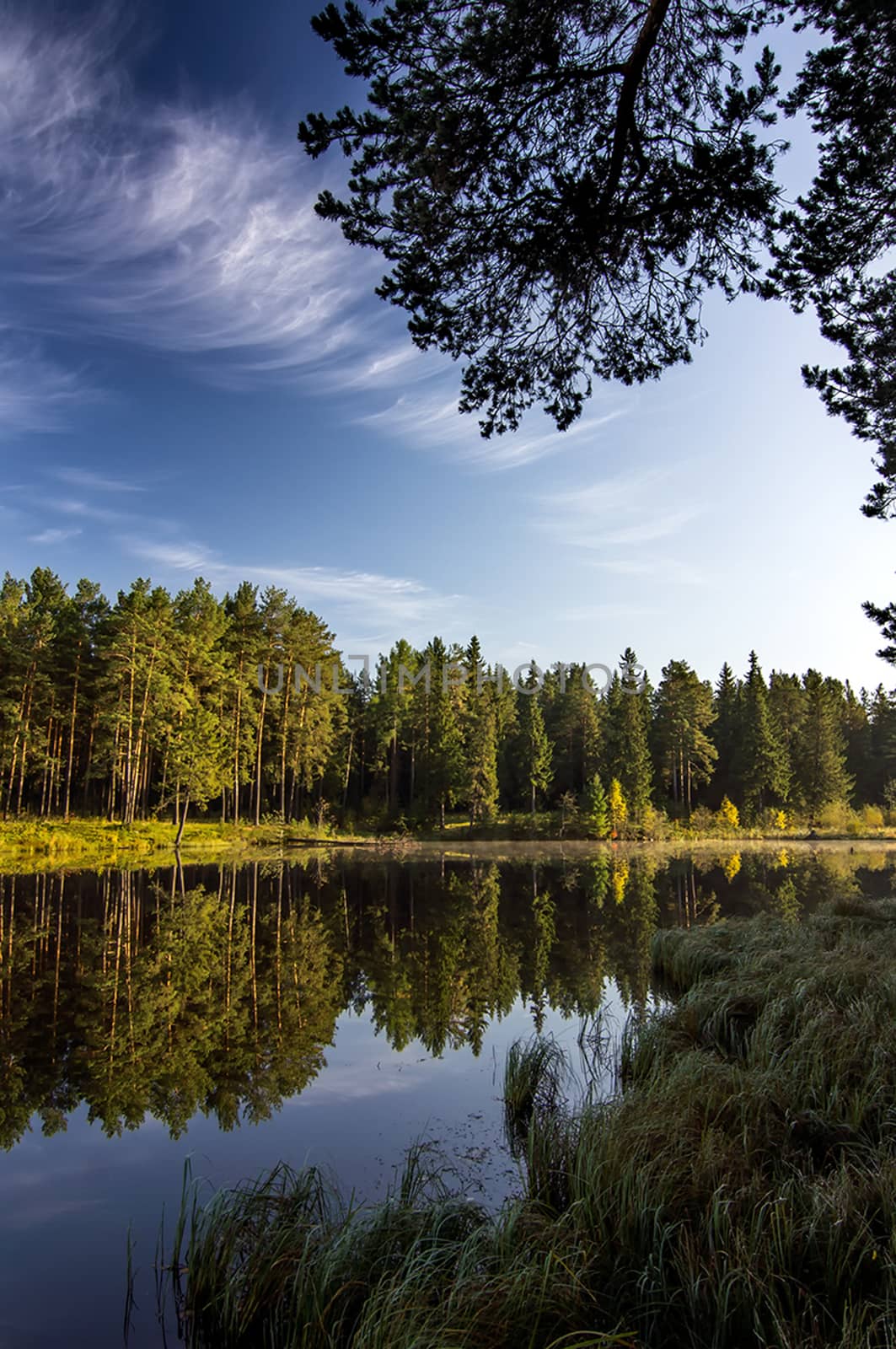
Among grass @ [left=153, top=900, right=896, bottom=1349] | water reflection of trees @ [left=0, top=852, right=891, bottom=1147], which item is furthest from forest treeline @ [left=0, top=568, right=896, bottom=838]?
grass @ [left=153, top=900, right=896, bottom=1349]

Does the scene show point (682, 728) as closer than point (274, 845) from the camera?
No

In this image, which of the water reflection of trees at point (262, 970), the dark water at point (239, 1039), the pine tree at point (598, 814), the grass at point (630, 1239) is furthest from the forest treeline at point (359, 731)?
the grass at point (630, 1239)

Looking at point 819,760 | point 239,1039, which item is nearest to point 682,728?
point 819,760

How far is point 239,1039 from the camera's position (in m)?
9.79

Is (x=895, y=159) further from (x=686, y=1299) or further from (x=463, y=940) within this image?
(x=463, y=940)

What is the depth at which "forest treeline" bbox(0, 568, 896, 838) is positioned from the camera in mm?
40469

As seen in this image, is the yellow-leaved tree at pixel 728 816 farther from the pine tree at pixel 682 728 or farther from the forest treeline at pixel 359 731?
the pine tree at pixel 682 728

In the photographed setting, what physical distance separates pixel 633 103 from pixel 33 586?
5266 cm

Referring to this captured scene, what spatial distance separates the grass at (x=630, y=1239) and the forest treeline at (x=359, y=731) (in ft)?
120

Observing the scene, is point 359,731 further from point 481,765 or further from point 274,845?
point 274,845

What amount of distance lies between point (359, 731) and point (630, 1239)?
65036 millimetres

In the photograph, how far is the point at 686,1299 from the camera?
353 centimetres

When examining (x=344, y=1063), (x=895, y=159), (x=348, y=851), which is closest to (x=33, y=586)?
(x=348, y=851)

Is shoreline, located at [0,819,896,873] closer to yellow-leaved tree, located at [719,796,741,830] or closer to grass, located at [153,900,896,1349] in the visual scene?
yellow-leaved tree, located at [719,796,741,830]
